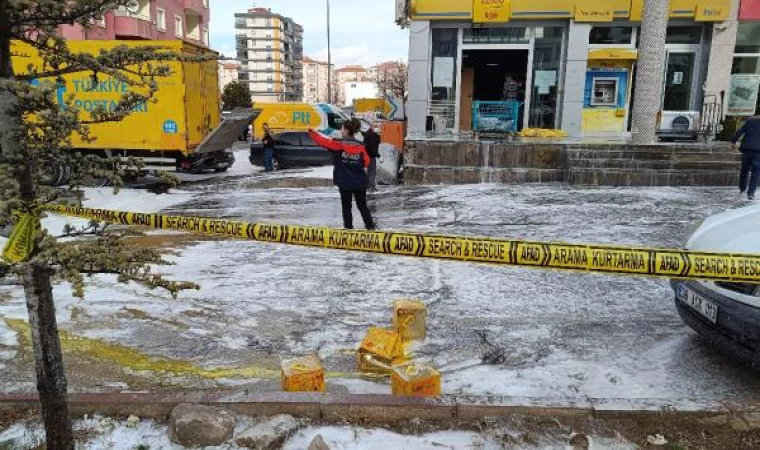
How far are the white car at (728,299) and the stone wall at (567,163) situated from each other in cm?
858

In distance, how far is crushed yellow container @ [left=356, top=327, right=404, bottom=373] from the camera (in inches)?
167

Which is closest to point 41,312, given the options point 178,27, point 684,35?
point 684,35

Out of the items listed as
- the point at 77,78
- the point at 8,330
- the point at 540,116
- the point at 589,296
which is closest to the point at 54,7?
the point at 8,330

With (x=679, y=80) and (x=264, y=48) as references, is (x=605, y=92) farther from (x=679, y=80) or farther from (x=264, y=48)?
(x=264, y=48)

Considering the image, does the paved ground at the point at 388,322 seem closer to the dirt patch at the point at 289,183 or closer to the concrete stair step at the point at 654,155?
the concrete stair step at the point at 654,155

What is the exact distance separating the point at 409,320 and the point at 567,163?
31.7 feet

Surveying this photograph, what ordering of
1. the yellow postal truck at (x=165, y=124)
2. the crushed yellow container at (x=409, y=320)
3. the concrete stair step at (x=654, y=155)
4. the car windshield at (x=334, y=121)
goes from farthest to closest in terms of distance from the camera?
the car windshield at (x=334, y=121) < the yellow postal truck at (x=165, y=124) < the concrete stair step at (x=654, y=155) < the crushed yellow container at (x=409, y=320)

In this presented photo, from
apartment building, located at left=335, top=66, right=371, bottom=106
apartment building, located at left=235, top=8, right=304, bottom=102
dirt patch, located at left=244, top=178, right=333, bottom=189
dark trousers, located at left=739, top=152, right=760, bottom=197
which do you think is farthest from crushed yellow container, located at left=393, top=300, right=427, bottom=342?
apartment building, located at left=335, top=66, right=371, bottom=106

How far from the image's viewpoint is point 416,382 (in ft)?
11.7

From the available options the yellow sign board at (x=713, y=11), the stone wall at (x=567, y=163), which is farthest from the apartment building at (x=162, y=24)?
the yellow sign board at (x=713, y=11)

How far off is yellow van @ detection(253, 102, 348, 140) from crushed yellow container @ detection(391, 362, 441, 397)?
1901cm

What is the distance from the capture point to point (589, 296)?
236 inches

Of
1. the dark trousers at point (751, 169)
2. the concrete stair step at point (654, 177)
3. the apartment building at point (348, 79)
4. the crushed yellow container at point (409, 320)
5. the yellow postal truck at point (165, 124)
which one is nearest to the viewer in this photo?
the crushed yellow container at point (409, 320)

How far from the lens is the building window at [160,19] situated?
33.0 meters
